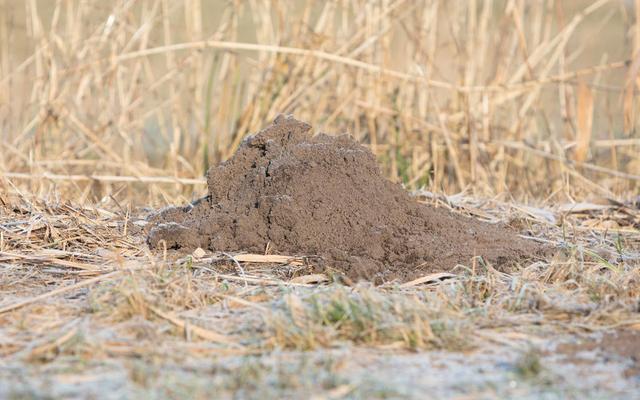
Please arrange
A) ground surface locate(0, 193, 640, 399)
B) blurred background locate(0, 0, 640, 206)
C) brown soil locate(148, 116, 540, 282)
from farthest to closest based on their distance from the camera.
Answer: blurred background locate(0, 0, 640, 206), brown soil locate(148, 116, 540, 282), ground surface locate(0, 193, 640, 399)

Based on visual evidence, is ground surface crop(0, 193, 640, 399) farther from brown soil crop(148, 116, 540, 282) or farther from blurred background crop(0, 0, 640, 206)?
blurred background crop(0, 0, 640, 206)

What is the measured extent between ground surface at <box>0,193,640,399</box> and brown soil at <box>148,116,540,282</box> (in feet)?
0.34

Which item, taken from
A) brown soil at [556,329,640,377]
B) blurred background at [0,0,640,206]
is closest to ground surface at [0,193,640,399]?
brown soil at [556,329,640,377]

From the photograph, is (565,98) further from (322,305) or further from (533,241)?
(322,305)

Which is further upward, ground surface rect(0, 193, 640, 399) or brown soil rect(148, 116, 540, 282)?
brown soil rect(148, 116, 540, 282)

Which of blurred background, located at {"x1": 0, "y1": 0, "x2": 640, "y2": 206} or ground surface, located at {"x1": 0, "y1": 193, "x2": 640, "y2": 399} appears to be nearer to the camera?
ground surface, located at {"x1": 0, "y1": 193, "x2": 640, "y2": 399}

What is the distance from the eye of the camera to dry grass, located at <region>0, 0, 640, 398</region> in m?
2.03

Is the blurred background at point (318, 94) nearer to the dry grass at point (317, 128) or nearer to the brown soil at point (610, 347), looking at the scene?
the dry grass at point (317, 128)

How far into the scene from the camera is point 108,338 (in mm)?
1997

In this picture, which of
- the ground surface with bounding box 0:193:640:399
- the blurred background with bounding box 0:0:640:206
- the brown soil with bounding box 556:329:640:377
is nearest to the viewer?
the ground surface with bounding box 0:193:640:399

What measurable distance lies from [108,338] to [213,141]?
151 inches

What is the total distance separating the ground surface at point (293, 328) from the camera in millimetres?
1753

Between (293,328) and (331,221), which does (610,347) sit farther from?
(331,221)

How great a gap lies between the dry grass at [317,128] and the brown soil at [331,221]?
10cm
